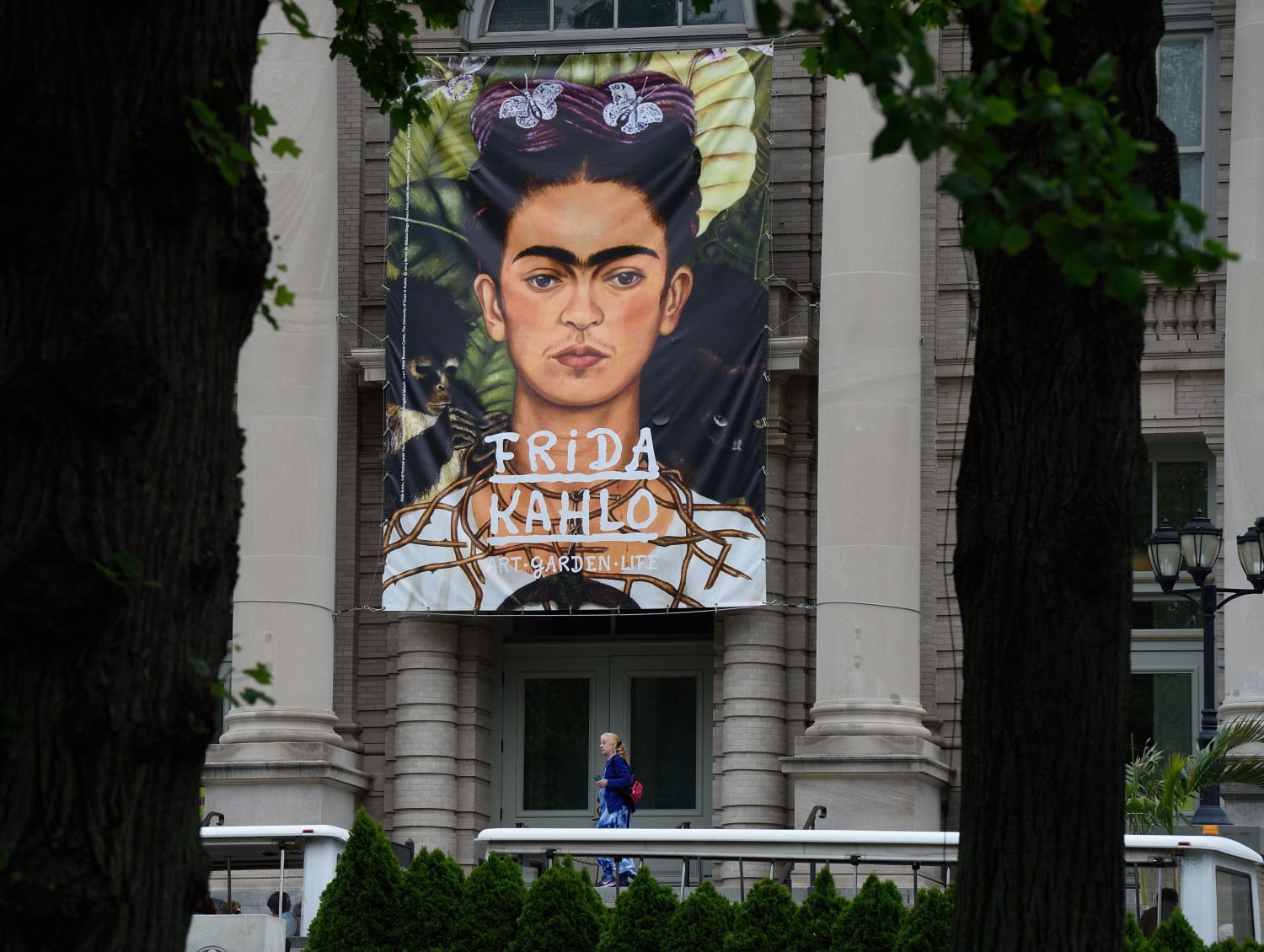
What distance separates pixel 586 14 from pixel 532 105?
3.51m

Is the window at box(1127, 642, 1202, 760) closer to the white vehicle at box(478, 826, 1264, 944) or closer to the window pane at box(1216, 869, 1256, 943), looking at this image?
the white vehicle at box(478, 826, 1264, 944)

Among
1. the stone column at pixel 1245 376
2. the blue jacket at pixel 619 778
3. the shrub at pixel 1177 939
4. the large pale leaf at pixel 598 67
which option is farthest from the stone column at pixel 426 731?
the shrub at pixel 1177 939

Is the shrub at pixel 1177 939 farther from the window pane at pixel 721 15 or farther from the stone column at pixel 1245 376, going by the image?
the window pane at pixel 721 15

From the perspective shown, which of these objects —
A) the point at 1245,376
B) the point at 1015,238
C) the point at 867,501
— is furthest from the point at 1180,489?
the point at 1015,238

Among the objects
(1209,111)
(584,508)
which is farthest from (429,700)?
(1209,111)

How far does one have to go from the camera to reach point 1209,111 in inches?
1181

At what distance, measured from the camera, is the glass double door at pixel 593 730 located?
3039 centimetres

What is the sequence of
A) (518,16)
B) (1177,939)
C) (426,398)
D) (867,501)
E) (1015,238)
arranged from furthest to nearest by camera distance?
(518,16) < (426,398) < (867,501) < (1177,939) < (1015,238)

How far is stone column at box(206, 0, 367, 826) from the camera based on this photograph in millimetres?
27016

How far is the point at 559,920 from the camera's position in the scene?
15.2 meters

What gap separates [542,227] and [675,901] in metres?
14.3

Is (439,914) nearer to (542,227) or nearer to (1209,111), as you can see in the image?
(542,227)

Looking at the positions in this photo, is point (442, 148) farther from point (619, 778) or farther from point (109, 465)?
point (109, 465)

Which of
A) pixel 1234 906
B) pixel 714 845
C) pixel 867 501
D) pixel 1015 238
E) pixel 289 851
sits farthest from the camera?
pixel 867 501
